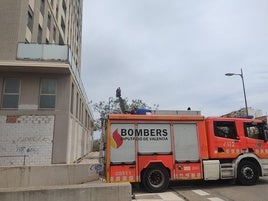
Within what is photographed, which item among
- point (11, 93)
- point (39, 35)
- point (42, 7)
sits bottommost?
point (11, 93)

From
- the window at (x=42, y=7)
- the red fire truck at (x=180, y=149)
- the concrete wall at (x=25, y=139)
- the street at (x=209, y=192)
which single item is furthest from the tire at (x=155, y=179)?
the window at (x=42, y=7)

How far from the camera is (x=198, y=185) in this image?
1166cm

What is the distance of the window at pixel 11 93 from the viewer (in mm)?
17062

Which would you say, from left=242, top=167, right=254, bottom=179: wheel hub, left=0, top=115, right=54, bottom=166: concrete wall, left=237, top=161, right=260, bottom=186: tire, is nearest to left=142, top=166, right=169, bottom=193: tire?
left=237, top=161, right=260, bottom=186: tire

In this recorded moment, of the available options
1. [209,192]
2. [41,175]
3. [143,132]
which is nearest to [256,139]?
[209,192]

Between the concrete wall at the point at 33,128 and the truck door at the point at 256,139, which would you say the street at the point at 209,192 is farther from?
the concrete wall at the point at 33,128

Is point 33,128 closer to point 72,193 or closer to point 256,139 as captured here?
point 72,193

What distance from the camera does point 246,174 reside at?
1134 centimetres

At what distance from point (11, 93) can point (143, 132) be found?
10490mm

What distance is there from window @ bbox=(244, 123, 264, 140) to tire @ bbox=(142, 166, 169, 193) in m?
4.22

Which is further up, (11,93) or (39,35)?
(39,35)

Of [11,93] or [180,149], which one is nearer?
[180,149]

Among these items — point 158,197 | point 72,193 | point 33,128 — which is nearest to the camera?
point 72,193

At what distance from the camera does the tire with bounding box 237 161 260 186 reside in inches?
445
